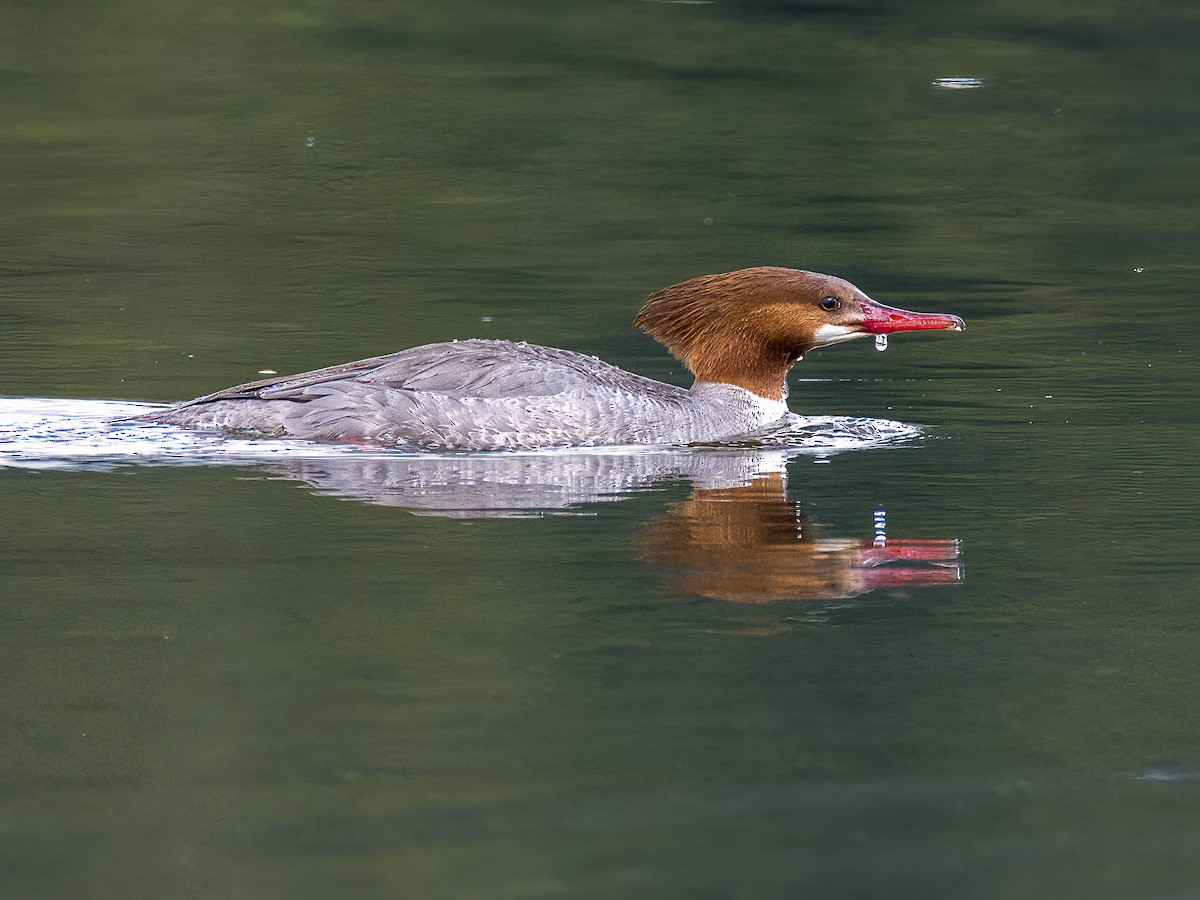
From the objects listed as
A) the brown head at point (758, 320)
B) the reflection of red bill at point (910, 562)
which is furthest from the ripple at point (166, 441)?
the reflection of red bill at point (910, 562)

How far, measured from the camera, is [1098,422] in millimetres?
9883

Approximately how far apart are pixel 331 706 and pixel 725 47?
68.1ft

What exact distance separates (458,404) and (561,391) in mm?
489

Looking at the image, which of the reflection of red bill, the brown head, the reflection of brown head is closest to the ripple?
the brown head

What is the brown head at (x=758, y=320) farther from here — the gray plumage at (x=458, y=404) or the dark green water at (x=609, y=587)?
the gray plumage at (x=458, y=404)

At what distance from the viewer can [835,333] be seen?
1027 cm

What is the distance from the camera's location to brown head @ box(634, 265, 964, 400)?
1021 cm

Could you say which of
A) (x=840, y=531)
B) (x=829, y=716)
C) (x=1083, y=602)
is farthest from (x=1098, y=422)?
(x=829, y=716)

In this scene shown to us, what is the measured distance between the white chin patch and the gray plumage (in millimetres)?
875

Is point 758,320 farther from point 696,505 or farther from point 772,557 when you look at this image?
point 772,557

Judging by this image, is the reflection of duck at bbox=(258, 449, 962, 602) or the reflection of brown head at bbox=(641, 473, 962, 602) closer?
the reflection of brown head at bbox=(641, 473, 962, 602)

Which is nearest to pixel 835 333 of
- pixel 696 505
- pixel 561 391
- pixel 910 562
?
pixel 561 391

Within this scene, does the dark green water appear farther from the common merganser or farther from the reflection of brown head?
the common merganser

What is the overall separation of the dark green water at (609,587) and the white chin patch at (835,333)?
1.35 ft
